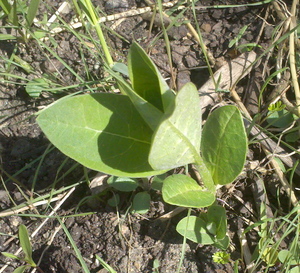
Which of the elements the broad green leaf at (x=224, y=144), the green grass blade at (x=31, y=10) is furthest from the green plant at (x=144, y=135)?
the green grass blade at (x=31, y=10)

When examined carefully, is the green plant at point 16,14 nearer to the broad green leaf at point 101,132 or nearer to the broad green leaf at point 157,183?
the broad green leaf at point 101,132

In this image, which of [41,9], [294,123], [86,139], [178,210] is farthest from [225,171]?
[41,9]

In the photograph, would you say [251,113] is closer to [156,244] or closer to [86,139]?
[156,244]

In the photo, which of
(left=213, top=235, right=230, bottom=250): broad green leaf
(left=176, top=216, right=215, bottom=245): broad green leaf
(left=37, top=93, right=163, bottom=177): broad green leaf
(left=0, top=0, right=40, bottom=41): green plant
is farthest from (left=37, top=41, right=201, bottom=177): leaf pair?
(left=0, top=0, right=40, bottom=41): green plant

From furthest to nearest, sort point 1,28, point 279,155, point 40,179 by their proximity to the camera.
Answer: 1. point 1,28
2. point 40,179
3. point 279,155

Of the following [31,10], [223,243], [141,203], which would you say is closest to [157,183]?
[141,203]

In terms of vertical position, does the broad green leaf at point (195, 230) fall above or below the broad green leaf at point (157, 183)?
below

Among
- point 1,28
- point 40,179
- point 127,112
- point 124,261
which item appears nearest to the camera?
point 127,112

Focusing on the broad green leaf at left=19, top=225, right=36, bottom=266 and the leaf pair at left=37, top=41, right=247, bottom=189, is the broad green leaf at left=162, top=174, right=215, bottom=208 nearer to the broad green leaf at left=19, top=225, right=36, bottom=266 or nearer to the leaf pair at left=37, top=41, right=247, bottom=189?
the leaf pair at left=37, top=41, right=247, bottom=189
